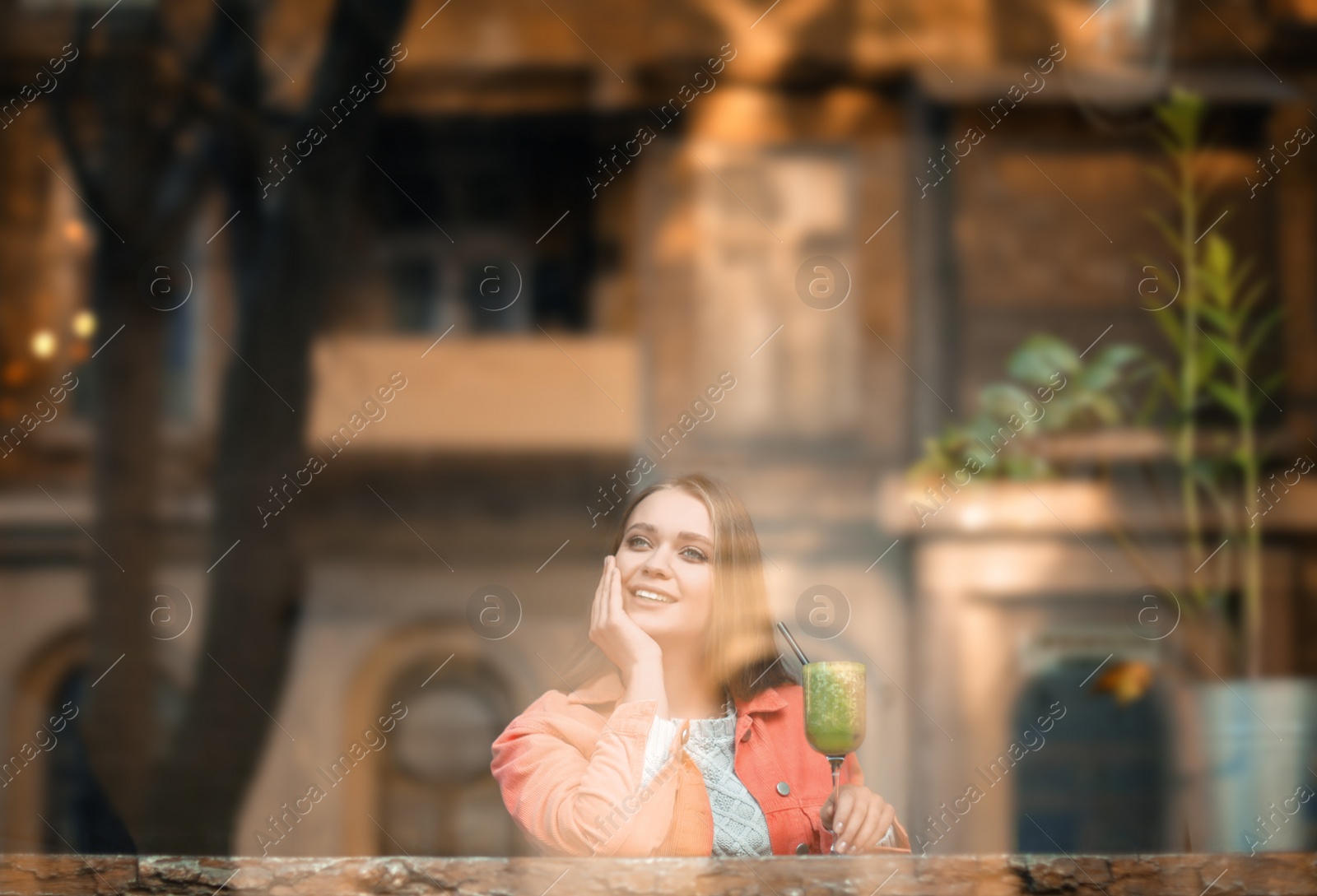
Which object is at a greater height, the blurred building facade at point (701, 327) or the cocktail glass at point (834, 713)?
the blurred building facade at point (701, 327)

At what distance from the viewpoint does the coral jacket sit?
1.30 m

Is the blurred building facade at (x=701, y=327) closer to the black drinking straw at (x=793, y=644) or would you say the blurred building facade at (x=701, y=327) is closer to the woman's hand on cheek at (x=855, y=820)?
the black drinking straw at (x=793, y=644)

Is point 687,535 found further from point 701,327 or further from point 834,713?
point 701,327

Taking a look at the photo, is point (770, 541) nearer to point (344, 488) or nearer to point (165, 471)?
point (344, 488)

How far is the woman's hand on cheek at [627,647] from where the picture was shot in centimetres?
134

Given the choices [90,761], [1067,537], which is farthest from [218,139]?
[1067,537]

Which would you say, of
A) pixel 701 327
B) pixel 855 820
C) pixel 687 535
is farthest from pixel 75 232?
pixel 855 820

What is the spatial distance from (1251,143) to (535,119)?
1.75 m

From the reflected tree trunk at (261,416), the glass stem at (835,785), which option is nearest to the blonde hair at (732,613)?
the glass stem at (835,785)

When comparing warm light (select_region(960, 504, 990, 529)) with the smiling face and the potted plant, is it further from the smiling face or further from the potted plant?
the smiling face

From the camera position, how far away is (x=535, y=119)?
9.87 feet

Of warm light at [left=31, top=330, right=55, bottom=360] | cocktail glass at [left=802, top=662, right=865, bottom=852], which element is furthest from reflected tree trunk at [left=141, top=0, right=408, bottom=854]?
cocktail glass at [left=802, top=662, right=865, bottom=852]

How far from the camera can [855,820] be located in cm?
131

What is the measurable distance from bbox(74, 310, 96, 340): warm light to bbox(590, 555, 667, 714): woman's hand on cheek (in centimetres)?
213
